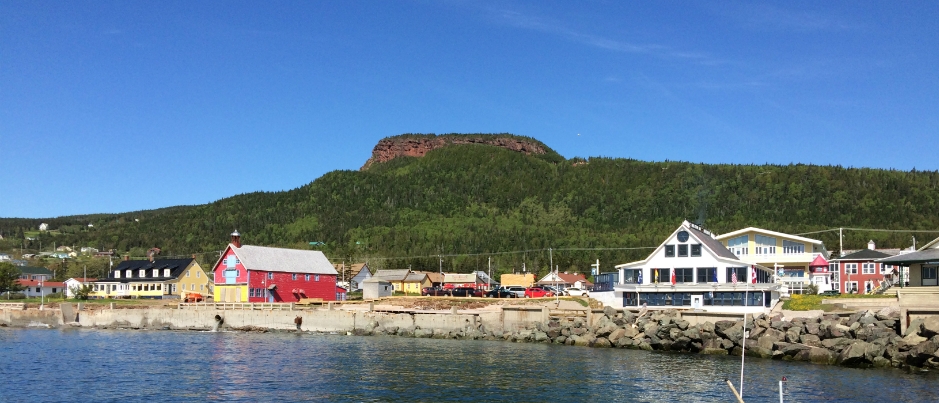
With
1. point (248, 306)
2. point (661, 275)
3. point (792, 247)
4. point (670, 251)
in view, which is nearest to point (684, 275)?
point (661, 275)

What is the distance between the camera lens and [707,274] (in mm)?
59406

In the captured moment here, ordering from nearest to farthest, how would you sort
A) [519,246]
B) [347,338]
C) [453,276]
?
[347,338], [453,276], [519,246]

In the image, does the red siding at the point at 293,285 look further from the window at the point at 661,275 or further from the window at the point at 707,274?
the window at the point at 707,274

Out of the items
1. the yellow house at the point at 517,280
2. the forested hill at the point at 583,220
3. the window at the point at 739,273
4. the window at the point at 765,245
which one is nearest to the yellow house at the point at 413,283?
the yellow house at the point at 517,280

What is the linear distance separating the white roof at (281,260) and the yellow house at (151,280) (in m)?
22.0

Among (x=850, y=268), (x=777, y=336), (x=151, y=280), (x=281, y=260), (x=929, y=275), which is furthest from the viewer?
(x=151, y=280)

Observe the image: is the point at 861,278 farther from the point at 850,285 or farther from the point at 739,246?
the point at 739,246

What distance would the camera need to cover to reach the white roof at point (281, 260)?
83.3 metres

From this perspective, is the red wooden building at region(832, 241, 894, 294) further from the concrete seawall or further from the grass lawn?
the concrete seawall

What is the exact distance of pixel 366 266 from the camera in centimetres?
12950

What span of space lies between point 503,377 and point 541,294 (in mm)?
42034

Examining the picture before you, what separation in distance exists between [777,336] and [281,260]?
58334mm

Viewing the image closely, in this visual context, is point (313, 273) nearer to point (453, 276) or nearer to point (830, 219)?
point (453, 276)

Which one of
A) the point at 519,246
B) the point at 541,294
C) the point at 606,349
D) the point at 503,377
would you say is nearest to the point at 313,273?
the point at 541,294
